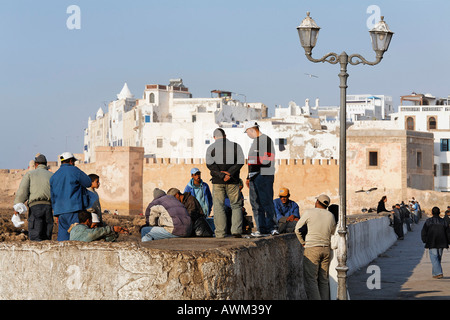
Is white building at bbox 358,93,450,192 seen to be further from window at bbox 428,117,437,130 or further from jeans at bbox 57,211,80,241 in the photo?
jeans at bbox 57,211,80,241

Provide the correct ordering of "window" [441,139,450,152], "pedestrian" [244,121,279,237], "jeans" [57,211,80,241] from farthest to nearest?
1. "window" [441,139,450,152]
2. "pedestrian" [244,121,279,237]
3. "jeans" [57,211,80,241]

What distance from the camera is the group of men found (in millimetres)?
7434

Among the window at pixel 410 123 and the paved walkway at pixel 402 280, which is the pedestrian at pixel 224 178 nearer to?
the paved walkway at pixel 402 280

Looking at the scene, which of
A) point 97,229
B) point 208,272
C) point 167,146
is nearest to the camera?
point 208,272

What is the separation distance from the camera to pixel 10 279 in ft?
20.2

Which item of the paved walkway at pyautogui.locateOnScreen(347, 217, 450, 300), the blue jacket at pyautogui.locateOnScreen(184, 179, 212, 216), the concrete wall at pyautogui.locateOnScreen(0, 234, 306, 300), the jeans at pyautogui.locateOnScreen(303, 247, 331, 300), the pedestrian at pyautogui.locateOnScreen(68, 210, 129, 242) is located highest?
the blue jacket at pyautogui.locateOnScreen(184, 179, 212, 216)

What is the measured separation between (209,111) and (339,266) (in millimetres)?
64520

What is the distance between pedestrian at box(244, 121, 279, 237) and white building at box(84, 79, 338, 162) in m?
50.7

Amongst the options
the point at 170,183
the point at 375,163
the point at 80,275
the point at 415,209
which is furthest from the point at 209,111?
the point at 80,275

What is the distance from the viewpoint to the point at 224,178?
8.68m

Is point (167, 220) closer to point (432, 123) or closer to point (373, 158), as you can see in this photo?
point (373, 158)

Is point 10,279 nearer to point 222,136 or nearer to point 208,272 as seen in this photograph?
point 208,272

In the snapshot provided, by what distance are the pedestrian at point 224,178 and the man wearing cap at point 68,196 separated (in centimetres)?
136

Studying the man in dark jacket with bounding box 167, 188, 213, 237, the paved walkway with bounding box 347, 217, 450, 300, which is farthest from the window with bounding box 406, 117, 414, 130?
the man in dark jacket with bounding box 167, 188, 213, 237
